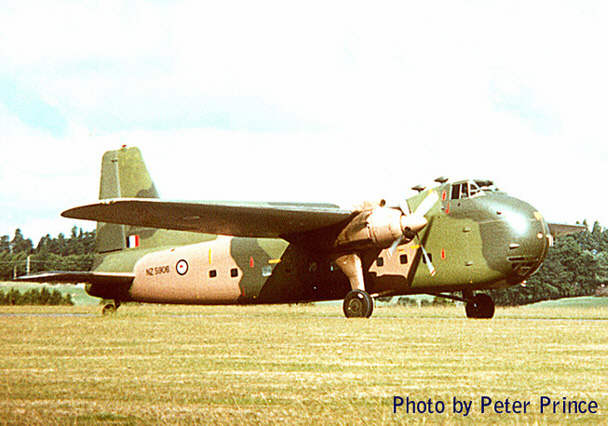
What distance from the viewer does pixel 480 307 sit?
2802cm

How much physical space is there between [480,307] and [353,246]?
5.44 meters

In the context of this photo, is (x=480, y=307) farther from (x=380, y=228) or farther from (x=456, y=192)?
(x=380, y=228)

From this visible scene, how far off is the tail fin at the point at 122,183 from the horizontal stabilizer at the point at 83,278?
2237 mm

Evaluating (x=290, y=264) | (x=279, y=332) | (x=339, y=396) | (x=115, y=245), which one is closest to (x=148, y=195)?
(x=115, y=245)

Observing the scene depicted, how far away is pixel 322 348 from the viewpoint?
46.7 ft

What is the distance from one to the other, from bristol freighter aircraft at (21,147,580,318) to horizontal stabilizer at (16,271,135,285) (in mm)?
95

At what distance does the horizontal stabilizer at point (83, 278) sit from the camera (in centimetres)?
3203

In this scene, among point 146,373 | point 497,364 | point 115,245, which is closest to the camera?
point 146,373

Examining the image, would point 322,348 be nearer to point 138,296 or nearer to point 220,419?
point 220,419

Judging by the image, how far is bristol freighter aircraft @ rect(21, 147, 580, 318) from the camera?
2555 cm

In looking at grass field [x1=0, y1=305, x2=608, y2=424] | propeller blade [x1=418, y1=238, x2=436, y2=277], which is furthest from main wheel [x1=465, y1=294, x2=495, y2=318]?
grass field [x1=0, y1=305, x2=608, y2=424]

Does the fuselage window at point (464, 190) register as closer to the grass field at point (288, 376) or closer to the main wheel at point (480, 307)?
the main wheel at point (480, 307)

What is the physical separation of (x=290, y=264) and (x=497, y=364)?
18541 mm

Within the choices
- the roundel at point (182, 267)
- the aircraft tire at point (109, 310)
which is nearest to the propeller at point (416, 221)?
the roundel at point (182, 267)
